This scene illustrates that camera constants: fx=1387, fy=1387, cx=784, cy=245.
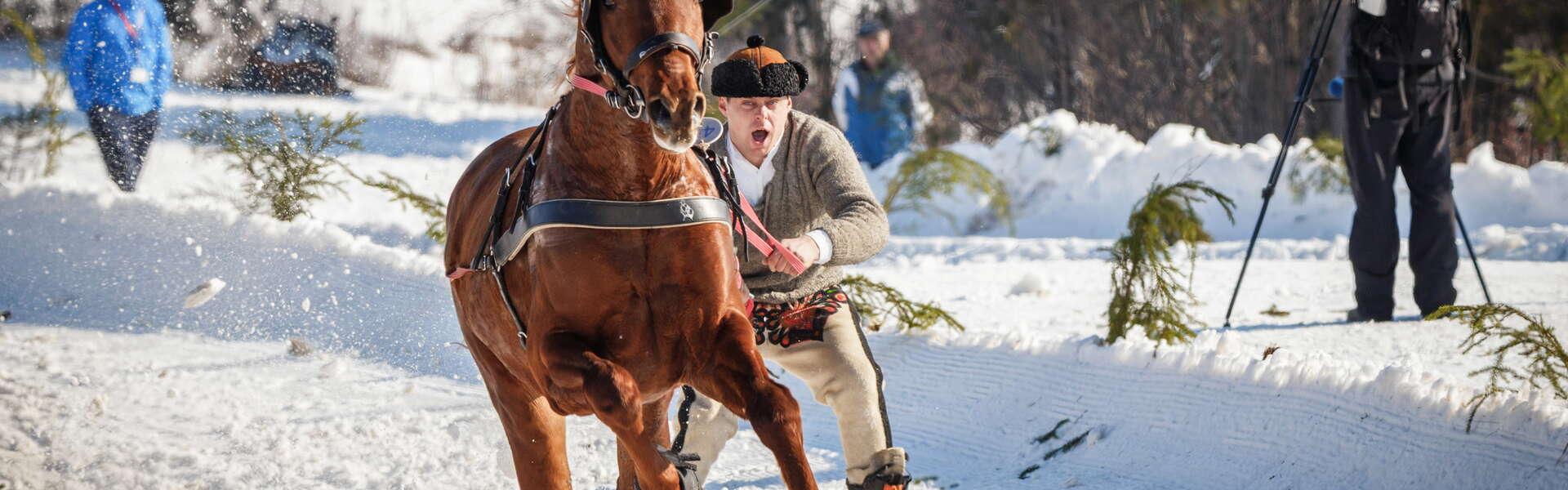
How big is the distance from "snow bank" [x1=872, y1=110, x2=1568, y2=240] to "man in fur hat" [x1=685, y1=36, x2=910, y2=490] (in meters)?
7.26

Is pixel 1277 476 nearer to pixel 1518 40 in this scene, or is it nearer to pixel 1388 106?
pixel 1388 106

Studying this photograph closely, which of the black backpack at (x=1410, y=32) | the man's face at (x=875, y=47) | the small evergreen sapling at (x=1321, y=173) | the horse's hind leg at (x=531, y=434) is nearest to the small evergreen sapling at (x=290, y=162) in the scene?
the horse's hind leg at (x=531, y=434)

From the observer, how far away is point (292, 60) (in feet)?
51.2

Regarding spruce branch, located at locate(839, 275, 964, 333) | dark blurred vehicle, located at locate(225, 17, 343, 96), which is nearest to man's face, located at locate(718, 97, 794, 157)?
spruce branch, located at locate(839, 275, 964, 333)

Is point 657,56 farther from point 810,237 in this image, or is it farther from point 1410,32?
point 1410,32

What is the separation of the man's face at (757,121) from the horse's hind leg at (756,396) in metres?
1.02

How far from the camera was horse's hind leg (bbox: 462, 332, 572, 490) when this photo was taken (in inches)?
154

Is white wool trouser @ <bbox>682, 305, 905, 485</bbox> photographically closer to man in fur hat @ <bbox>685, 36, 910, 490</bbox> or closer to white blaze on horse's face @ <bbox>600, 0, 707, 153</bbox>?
man in fur hat @ <bbox>685, 36, 910, 490</bbox>

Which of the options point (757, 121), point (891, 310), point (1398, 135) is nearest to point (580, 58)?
point (757, 121)

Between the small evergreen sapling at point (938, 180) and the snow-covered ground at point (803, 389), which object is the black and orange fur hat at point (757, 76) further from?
the small evergreen sapling at point (938, 180)

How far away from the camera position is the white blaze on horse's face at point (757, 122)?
13.2 ft

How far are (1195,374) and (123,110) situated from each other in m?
7.62

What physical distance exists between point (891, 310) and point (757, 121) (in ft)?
9.30

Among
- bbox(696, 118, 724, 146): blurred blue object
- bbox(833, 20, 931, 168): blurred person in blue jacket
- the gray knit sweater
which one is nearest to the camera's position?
the gray knit sweater
